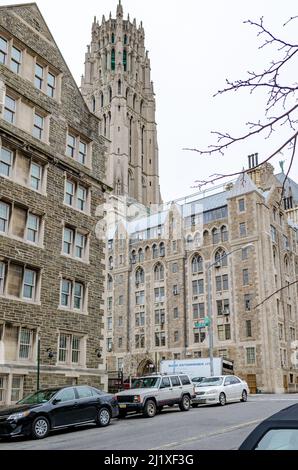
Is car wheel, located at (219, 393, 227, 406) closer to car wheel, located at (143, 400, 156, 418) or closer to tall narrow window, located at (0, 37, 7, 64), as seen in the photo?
car wheel, located at (143, 400, 156, 418)

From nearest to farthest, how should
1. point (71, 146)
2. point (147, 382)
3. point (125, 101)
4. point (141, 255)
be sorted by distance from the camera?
point (147, 382), point (71, 146), point (141, 255), point (125, 101)

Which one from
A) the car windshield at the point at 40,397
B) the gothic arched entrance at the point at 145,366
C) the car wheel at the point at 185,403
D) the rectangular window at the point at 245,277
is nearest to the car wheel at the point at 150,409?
the car wheel at the point at 185,403

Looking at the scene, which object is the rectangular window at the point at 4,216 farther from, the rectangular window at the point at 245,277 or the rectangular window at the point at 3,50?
the rectangular window at the point at 245,277

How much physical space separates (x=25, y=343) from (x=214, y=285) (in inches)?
1533

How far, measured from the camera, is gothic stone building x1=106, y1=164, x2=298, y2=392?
176 feet

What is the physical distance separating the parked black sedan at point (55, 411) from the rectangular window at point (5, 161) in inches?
398

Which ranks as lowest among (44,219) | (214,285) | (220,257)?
(44,219)

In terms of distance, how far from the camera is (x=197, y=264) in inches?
2398

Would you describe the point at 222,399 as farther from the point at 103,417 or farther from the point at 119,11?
the point at 119,11

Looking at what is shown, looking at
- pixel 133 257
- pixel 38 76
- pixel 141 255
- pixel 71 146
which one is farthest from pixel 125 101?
pixel 38 76

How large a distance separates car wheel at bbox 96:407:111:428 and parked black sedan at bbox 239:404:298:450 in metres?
14.4

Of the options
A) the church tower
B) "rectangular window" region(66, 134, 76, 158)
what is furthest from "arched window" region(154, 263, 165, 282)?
the church tower

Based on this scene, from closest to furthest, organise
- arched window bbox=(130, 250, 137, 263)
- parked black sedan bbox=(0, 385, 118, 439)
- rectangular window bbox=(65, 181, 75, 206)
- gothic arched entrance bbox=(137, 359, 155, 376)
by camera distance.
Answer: parked black sedan bbox=(0, 385, 118, 439) → rectangular window bbox=(65, 181, 75, 206) → gothic arched entrance bbox=(137, 359, 155, 376) → arched window bbox=(130, 250, 137, 263)

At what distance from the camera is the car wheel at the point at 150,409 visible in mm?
19484
